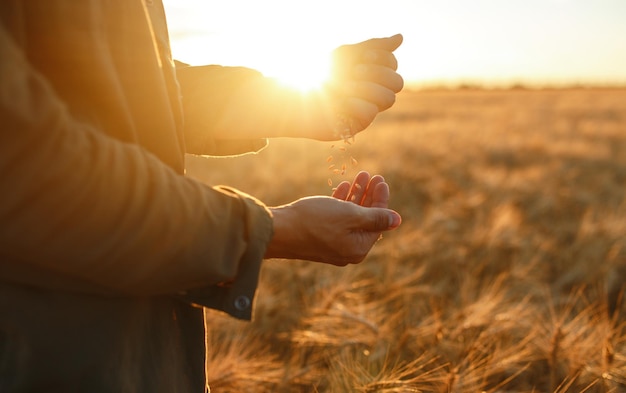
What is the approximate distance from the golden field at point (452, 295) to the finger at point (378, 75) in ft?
1.47

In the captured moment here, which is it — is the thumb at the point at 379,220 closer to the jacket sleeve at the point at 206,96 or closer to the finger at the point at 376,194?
the finger at the point at 376,194

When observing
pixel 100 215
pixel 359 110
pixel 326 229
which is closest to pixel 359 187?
pixel 359 110

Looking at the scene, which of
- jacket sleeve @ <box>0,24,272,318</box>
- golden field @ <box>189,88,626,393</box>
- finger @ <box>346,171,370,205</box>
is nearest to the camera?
jacket sleeve @ <box>0,24,272,318</box>

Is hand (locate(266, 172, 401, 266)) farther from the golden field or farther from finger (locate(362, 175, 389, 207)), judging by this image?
the golden field

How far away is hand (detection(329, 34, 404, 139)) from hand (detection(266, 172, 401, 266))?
187mm

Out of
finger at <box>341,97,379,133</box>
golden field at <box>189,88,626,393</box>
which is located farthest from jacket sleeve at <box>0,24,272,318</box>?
golden field at <box>189,88,626,393</box>

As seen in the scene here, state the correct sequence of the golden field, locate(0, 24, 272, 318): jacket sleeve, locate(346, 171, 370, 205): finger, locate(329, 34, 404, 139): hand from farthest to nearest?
the golden field
locate(346, 171, 370, 205): finger
locate(329, 34, 404, 139): hand
locate(0, 24, 272, 318): jacket sleeve

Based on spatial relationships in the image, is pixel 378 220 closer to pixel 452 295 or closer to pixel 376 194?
pixel 376 194

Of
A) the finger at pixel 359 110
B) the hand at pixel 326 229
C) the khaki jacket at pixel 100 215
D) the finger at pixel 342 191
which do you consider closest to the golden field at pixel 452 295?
the finger at pixel 342 191

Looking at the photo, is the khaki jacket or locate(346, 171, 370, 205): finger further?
locate(346, 171, 370, 205): finger

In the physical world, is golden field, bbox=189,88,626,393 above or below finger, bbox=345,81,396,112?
below

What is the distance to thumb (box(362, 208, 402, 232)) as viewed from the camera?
3.17 feet

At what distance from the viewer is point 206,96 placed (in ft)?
3.62

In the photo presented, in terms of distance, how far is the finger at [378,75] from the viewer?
105 centimetres
